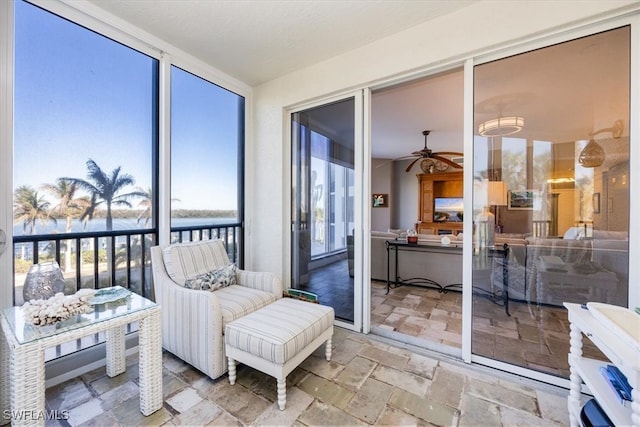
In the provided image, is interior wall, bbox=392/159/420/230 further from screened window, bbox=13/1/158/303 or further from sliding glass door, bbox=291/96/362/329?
screened window, bbox=13/1/158/303

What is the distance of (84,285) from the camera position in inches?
84.0

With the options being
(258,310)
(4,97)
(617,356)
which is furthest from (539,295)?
(4,97)

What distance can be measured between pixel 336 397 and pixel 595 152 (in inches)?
90.2

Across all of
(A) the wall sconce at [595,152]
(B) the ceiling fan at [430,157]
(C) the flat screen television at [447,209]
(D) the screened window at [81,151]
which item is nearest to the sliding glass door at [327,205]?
(D) the screened window at [81,151]

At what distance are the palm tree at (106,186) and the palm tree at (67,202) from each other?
0.13 feet

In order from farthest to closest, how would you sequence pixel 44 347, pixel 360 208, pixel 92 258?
pixel 360 208 → pixel 92 258 → pixel 44 347

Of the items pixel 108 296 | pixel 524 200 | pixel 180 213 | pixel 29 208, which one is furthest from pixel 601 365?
pixel 29 208

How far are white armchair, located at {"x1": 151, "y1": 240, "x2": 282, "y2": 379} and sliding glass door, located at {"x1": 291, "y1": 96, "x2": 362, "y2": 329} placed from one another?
74 centimetres

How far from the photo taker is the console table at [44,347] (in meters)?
1.14

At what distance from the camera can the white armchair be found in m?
1.80

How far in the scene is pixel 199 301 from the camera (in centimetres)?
182

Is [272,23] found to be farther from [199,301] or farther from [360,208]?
[199,301]

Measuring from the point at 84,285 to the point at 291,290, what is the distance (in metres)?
1.80

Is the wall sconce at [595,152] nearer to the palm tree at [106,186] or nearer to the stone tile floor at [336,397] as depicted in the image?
the stone tile floor at [336,397]
